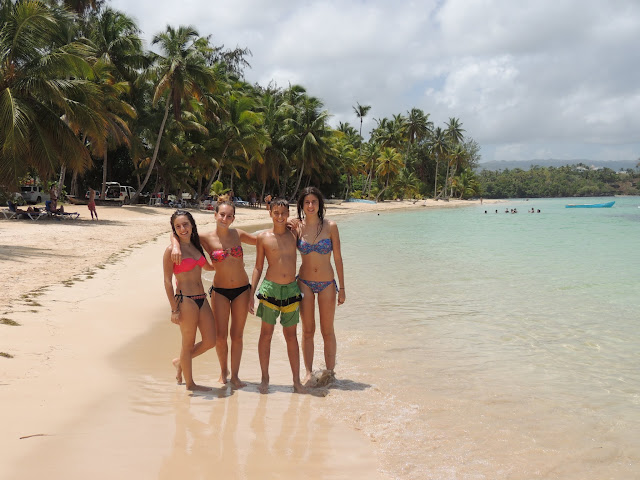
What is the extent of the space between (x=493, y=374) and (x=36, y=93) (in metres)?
16.6

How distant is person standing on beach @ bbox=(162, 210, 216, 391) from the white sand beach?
0.44 meters

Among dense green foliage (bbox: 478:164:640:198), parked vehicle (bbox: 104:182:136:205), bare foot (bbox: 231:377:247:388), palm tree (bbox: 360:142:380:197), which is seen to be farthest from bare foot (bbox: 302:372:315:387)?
dense green foliage (bbox: 478:164:640:198)

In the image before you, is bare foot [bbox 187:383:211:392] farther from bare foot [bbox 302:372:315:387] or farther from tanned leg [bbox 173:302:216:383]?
bare foot [bbox 302:372:315:387]

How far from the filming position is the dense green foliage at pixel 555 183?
136m

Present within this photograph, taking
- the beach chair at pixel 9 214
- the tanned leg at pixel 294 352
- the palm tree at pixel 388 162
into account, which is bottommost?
the tanned leg at pixel 294 352

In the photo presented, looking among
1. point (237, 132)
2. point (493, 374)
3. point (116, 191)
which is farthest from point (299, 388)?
point (116, 191)

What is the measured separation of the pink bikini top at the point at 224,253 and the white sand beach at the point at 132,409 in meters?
1.09

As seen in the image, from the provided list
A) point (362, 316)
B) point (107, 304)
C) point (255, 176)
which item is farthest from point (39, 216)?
point (255, 176)

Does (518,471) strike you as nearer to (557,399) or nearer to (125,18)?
(557,399)

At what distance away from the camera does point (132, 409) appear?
13.4ft

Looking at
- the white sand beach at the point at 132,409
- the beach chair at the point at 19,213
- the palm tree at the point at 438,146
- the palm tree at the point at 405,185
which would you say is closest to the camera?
the white sand beach at the point at 132,409

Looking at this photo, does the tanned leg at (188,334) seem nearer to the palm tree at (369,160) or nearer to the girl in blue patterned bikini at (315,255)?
the girl in blue patterned bikini at (315,255)

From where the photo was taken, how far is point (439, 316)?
850 cm

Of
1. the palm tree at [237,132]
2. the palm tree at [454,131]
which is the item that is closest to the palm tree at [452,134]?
the palm tree at [454,131]
